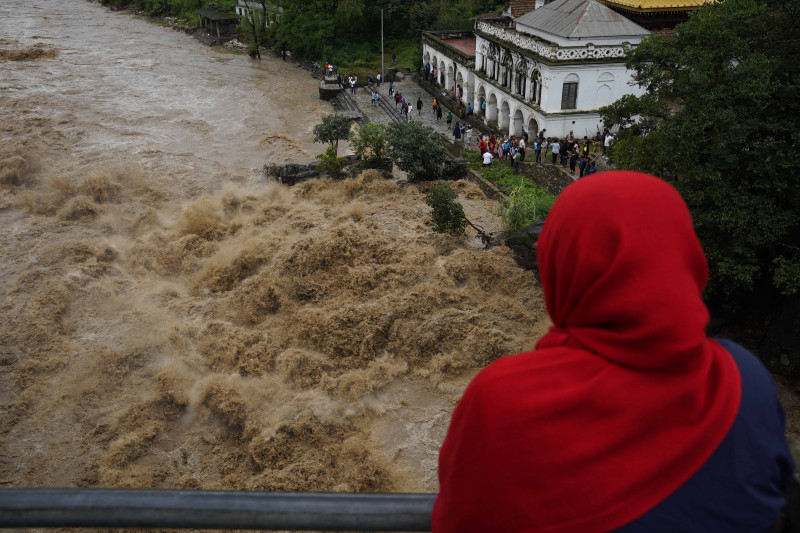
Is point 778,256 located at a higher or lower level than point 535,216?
higher

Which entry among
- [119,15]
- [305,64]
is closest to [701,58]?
[305,64]

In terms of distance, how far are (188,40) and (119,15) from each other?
14.7m

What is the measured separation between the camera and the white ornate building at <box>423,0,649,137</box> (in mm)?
24141

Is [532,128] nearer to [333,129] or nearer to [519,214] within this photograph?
[333,129]

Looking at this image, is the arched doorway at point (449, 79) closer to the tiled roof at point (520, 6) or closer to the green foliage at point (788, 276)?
the tiled roof at point (520, 6)

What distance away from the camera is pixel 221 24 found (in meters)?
49.2

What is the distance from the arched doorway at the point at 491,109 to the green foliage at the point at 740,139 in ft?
54.4

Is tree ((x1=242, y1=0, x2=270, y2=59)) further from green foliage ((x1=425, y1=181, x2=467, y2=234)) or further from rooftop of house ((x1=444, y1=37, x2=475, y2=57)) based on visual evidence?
green foliage ((x1=425, y1=181, x2=467, y2=234))

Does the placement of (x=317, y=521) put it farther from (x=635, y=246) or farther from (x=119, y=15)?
(x=119, y=15)

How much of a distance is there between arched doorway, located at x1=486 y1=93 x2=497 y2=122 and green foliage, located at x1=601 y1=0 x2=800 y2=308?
54.4 feet

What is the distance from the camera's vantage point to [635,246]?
4.85 feet

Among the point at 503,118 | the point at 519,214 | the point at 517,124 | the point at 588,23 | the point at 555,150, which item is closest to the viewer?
the point at 519,214

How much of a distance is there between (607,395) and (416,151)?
20.1 meters

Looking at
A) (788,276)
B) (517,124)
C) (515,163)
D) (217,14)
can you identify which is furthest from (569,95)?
(217,14)
